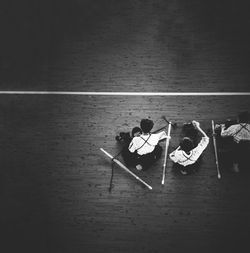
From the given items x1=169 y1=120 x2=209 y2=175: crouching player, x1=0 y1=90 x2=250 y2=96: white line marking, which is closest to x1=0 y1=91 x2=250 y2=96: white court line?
x1=0 y1=90 x2=250 y2=96: white line marking

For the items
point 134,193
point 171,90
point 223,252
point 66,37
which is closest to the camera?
point 223,252

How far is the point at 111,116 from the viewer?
7254 mm

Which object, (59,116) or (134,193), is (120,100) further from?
(134,193)

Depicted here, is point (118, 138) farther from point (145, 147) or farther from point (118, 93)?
point (118, 93)

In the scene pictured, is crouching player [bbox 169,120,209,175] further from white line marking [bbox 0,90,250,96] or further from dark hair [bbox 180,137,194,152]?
white line marking [bbox 0,90,250,96]

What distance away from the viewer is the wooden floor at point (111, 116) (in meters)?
6.61

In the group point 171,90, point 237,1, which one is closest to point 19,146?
point 171,90

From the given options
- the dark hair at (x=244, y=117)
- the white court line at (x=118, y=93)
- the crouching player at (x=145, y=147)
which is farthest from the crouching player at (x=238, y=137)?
the crouching player at (x=145, y=147)

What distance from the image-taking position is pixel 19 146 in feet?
24.1

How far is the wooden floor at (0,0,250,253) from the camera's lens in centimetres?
661

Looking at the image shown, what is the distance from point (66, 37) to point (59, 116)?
1944 millimetres

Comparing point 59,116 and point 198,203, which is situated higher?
point 59,116

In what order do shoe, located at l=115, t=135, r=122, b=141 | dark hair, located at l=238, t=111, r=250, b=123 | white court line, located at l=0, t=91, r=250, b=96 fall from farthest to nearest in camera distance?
white court line, located at l=0, t=91, r=250, b=96 < shoe, located at l=115, t=135, r=122, b=141 < dark hair, located at l=238, t=111, r=250, b=123

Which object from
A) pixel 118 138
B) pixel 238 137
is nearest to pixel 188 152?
pixel 238 137
